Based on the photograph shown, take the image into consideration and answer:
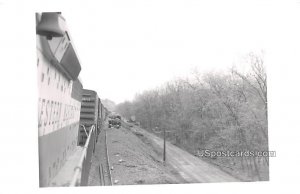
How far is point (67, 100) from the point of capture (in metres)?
4.90

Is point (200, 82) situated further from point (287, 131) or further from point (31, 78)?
point (31, 78)

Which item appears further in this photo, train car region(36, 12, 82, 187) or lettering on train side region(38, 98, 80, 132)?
lettering on train side region(38, 98, 80, 132)

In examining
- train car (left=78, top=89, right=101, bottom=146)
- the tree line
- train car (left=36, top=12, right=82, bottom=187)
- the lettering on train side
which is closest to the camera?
train car (left=36, top=12, right=82, bottom=187)

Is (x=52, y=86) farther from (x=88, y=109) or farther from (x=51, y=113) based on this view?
(x=88, y=109)

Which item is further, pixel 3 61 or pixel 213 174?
pixel 213 174

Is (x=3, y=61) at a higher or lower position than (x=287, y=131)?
higher

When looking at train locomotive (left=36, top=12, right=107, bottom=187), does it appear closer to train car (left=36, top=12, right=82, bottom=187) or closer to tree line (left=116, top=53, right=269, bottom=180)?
train car (left=36, top=12, right=82, bottom=187)

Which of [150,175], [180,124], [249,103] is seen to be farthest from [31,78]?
[180,124]

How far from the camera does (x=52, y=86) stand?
3949 mm

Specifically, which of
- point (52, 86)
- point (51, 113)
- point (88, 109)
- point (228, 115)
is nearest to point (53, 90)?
point (52, 86)

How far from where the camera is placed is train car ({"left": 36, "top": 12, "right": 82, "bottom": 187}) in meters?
A: 3.58

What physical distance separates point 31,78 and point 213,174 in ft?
13.9

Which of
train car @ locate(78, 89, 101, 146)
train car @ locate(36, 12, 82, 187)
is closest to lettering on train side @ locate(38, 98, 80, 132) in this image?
train car @ locate(36, 12, 82, 187)

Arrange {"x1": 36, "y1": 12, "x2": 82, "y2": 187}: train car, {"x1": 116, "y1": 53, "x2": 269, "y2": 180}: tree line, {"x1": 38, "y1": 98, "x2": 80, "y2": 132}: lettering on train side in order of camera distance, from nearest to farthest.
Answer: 1. {"x1": 36, "y1": 12, "x2": 82, "y2": 187}: train car
2. {"x1": 38, "y1": 98, "x2": 80, "y2": 132}: lettering on train side
3. {"x1": 116, "y1": 53, "x2": 269, "y2": 180}: tree line
